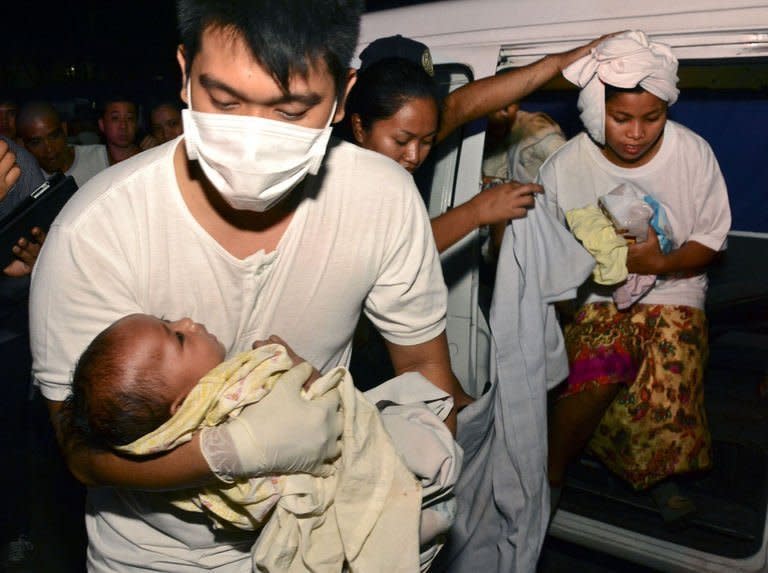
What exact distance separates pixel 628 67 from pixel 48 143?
161 inches

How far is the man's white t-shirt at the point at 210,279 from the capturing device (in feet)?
4.78

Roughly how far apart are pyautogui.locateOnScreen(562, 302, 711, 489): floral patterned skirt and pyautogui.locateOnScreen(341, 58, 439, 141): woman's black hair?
1.23m

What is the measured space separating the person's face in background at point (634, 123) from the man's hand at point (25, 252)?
2.39 m

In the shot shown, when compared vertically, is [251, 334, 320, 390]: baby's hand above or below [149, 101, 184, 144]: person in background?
above

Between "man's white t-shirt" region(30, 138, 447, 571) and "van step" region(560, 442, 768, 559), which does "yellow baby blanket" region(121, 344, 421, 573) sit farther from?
"van step" region(560, 442, 768, 559)

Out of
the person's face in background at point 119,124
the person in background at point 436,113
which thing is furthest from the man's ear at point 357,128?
the person's face in background at point 119,124

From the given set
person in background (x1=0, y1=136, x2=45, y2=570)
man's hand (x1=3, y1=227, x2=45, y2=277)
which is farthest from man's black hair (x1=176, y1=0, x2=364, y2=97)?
person in background (x1=0, y1=136, x2=45, y2=570)

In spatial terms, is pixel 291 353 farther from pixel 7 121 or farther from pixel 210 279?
pixel 7 121

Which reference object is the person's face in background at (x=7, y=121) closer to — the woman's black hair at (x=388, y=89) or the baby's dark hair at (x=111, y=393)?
the woman's black hair at (x=388, y=89)

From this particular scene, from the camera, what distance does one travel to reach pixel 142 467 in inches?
58.1

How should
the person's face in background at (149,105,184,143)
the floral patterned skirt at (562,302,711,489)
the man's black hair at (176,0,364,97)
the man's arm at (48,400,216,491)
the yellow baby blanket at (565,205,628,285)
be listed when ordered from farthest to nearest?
the person's face in background at (149,105,184,143), the floral patterned skirt at (562,302,711,489), the yellow baby blanket at (565,205,628,285), the man's arm at (48,400,216,491), the man's black hair at (176,0,364,97)

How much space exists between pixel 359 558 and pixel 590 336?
1.84m

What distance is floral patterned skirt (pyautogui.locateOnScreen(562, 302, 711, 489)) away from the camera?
9.97 feet

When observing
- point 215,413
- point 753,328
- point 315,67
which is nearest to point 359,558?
point 215,413
